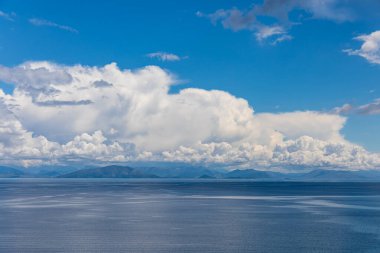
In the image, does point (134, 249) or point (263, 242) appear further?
point (263, 242)

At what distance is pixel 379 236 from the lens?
71.3 metres

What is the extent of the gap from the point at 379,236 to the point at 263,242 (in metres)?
20.5

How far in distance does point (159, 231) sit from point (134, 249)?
1644 centimetres

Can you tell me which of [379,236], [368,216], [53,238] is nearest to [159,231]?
[53,238]

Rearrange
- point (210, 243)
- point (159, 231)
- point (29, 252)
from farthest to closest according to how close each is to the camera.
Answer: point (159, 231) → point (210, 243) → point (29, 252)

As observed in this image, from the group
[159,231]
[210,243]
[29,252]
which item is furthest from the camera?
[159,231]

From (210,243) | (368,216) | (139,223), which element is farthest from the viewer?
(368,216)

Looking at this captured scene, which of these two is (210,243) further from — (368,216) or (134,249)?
(368,216)

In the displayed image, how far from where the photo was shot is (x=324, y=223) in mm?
87500

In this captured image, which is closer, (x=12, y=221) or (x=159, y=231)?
(x=159, y=231)

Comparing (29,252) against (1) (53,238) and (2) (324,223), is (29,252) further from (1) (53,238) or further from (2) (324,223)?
(2) (324,223)

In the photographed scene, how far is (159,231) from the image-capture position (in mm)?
76438

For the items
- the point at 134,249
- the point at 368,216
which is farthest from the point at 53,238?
the point at 368,216

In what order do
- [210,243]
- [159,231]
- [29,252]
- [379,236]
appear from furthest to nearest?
[159,231], [379,236], [210,243], [29,252]
